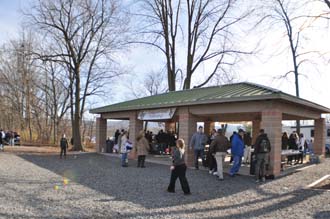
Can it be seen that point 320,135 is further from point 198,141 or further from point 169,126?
point 169,126

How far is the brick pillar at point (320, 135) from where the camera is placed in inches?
730

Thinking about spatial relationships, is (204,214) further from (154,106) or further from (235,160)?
(154,106)

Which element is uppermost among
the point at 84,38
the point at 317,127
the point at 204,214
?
the point at 84,38

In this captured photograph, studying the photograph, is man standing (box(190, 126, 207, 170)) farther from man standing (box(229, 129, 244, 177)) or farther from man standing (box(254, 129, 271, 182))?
man standing (box(254, 129, 271, 182))

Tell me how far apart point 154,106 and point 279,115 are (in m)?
6.67

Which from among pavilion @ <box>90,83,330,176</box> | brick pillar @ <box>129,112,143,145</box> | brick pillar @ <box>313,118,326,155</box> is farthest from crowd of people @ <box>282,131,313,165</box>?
brick pillar @ <box>129,112,143,145</box>

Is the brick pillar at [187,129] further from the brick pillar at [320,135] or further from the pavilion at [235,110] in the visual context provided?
the brick pillar at [320,135]

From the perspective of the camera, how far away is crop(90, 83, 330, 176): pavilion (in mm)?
12312

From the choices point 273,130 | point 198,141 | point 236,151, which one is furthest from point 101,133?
point 273,130

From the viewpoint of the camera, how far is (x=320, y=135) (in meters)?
18.7

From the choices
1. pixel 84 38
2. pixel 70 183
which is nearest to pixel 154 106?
pixel 70 183

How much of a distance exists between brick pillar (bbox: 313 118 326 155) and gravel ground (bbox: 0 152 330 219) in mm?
6683

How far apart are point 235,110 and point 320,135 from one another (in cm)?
758

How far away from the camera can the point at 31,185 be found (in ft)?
33.6
